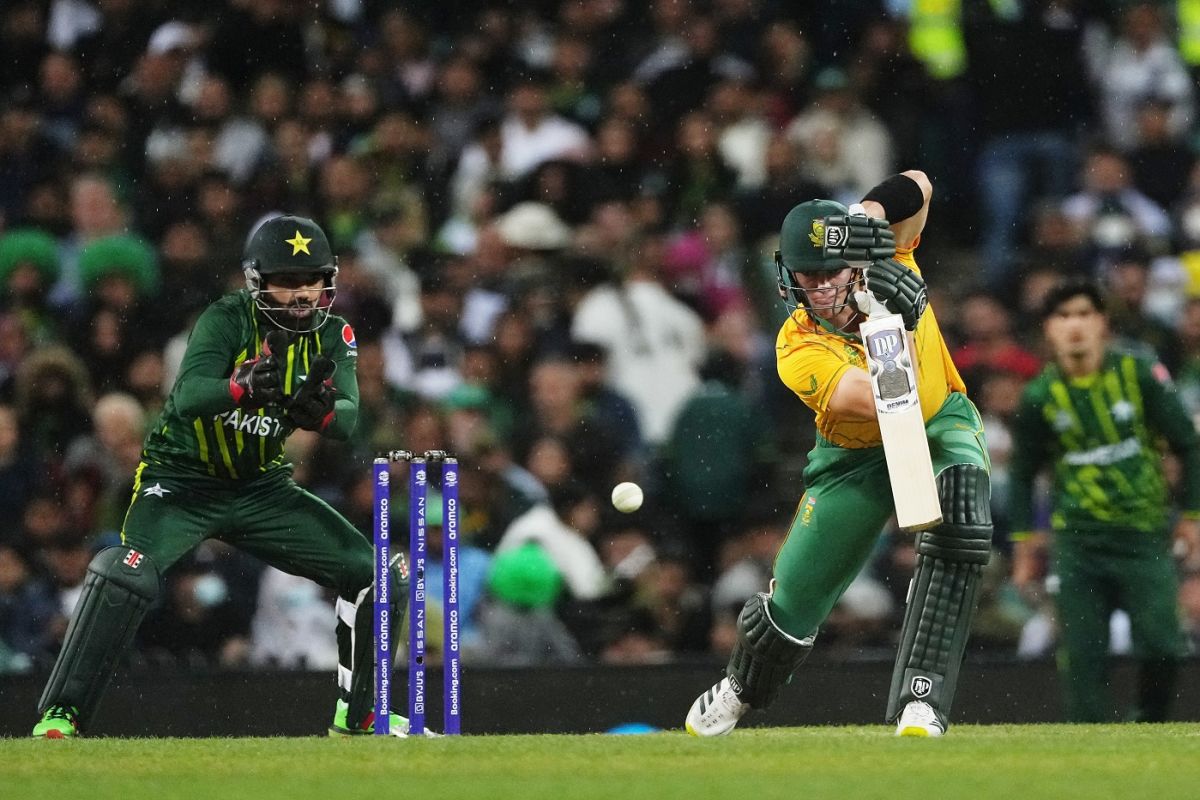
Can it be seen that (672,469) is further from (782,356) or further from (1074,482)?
(782,356)

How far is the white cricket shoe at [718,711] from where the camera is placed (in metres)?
6.20

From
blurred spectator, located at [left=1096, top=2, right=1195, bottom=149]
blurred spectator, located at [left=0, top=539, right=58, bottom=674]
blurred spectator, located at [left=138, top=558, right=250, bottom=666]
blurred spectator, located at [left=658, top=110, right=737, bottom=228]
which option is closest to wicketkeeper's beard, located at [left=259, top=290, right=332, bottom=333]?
blurred spectator, located at [left=138, top=558, right=250, bottom=666]

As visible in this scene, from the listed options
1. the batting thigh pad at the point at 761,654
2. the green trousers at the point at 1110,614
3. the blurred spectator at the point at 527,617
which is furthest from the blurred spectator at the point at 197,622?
the green trousers at the point at 1110,614

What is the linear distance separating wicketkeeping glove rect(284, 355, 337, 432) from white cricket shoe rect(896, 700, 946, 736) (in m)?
1.97

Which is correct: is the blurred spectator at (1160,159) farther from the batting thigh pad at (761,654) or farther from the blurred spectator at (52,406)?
the blurred spectator at (52,406)

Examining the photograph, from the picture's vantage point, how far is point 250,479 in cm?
666

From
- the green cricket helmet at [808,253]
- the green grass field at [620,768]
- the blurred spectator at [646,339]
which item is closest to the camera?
the green grass field at [620,768]

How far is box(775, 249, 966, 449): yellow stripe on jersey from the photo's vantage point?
5.79 m

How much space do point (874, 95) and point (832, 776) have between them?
6.17 metres

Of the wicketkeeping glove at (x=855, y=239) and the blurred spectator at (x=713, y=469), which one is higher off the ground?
the wicketkeeping glove at (x=855, y=239)

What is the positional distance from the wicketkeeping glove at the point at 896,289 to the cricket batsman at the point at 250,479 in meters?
1.67

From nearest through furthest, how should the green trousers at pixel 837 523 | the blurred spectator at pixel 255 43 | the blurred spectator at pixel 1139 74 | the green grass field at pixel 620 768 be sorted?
the green grass field at pixel 620 768
the green trousers at pixel 837 523
the blurred spectator at pixel 1139 74
the blurred spectator at pixel 255 43

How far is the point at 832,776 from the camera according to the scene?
4688mm

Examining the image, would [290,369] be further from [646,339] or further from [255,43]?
[255,43]
